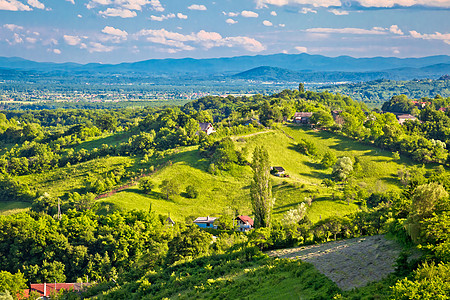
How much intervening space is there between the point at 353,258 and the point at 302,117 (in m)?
78.0

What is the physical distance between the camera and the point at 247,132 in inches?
A: 3440

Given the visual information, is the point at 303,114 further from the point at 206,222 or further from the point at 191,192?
the point at 206,222

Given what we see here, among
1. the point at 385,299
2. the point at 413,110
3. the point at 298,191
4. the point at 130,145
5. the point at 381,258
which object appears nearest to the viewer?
the point at 385,299

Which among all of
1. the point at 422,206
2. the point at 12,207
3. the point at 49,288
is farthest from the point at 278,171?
the point at 422,206

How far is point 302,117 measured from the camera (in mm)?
101750

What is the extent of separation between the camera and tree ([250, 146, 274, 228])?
42303 mm

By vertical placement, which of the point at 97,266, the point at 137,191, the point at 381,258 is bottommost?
the point at 97,266

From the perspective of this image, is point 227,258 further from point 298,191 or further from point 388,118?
point 388,118

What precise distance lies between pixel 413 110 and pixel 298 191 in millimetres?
95507

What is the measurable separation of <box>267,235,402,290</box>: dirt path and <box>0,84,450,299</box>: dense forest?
3.49ft

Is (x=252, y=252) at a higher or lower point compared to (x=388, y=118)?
lower

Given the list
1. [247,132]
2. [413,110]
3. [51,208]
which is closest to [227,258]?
[51,208]

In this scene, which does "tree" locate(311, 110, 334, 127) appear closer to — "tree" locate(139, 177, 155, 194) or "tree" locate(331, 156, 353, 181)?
"tree" locate(331, 156, 353, 181)

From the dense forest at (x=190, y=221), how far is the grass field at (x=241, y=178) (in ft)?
4.23
